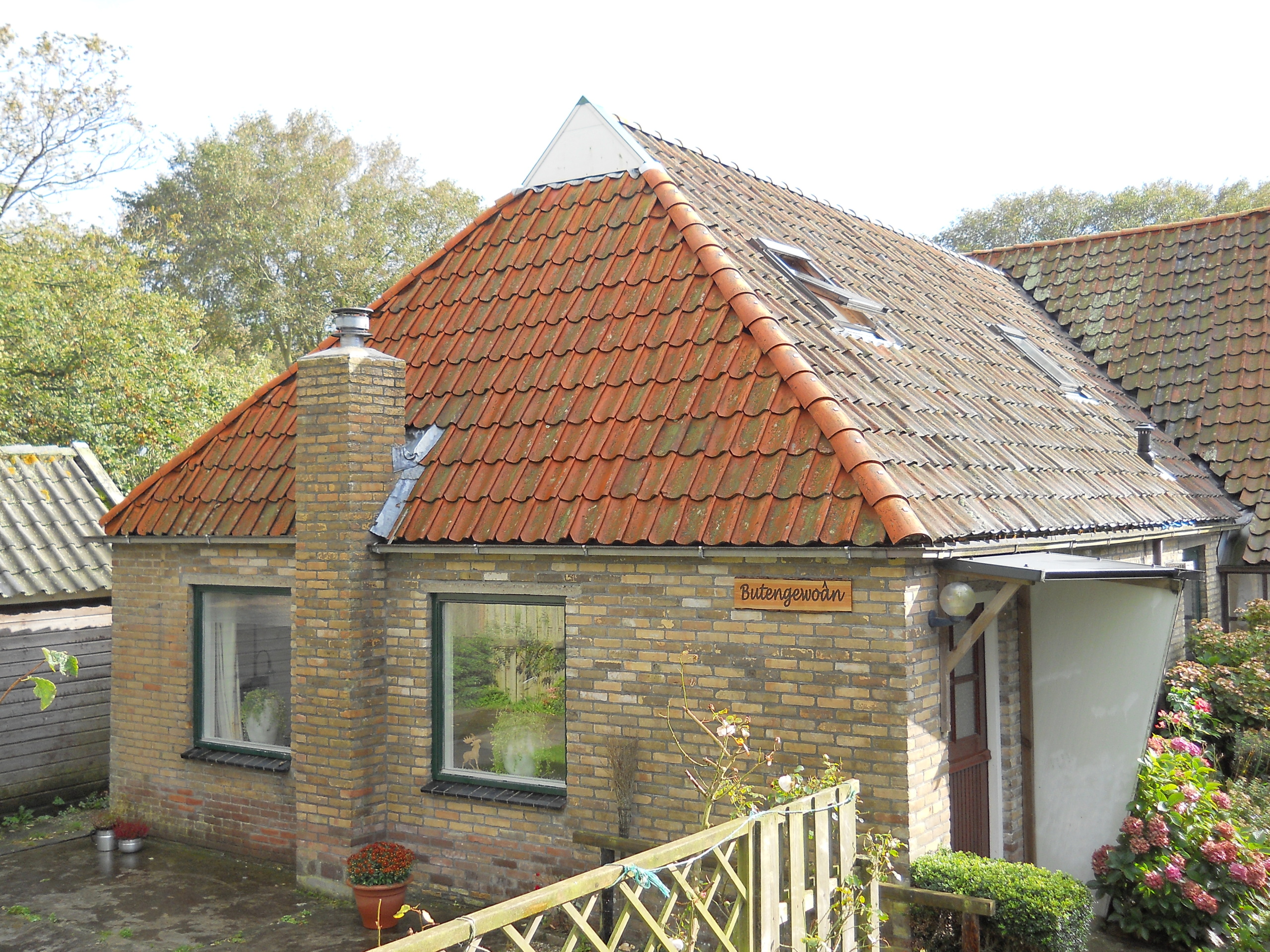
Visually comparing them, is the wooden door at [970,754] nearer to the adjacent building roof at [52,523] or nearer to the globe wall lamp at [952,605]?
the globe wall lamp at [952,605]

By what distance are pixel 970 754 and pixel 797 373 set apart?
3776 mm

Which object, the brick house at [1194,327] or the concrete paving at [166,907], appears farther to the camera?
the brick house at [1194,327]

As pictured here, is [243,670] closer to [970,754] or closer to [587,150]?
[587,150]

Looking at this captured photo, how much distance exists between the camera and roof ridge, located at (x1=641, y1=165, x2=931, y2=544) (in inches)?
247

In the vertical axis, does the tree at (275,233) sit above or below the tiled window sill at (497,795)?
above

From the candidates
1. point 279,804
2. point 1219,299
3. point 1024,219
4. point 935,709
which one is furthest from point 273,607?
point 1024,219

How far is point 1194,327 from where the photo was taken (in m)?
15.3

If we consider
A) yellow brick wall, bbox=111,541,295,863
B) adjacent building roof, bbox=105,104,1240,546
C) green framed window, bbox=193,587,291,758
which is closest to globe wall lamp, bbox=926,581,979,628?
adjacent building roof, bbox=105,104,1240,546

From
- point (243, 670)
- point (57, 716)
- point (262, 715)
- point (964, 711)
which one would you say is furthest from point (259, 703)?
point (964, 711)

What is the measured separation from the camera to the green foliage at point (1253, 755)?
991 cm

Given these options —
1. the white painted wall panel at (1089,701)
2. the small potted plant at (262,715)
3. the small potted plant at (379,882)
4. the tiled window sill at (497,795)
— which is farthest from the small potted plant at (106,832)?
the white painted wall panel at (1089,701)

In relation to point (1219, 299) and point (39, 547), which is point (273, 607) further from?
point (1219, 299)

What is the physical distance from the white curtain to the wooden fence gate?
13.9 ft

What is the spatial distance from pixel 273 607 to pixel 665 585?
435 centimetres
